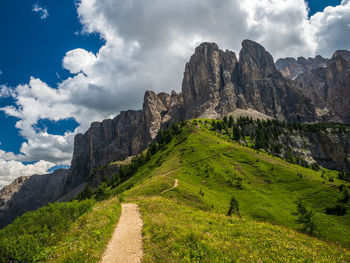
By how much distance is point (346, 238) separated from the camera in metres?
42.9

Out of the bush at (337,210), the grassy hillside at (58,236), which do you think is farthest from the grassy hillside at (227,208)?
the grassy hillside at (58,236)

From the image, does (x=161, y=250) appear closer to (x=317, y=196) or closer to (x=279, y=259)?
(x=279, y=259)

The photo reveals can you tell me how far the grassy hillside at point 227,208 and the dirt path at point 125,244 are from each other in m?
0.85

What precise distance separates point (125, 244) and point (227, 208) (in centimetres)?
4210

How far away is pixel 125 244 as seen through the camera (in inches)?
586

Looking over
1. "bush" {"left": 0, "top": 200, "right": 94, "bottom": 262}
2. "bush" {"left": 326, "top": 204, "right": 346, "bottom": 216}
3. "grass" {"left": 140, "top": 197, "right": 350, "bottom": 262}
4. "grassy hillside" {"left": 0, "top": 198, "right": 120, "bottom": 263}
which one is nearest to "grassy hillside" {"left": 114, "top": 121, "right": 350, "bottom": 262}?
"grass" {"left": 140, "top": 197, "right": 350, "bottom": 262}

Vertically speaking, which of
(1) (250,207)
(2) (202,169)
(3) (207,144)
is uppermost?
(3) (207,144)

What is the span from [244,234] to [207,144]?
101 m

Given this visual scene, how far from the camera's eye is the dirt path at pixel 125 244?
12523 millimetres

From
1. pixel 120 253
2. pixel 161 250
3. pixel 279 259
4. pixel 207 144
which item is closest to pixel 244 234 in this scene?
pixel 279 259

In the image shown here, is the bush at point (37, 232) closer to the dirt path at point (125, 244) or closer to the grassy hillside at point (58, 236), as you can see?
the grassy hillside at point (58, 236)

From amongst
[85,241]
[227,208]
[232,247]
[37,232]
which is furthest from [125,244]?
[227,208]

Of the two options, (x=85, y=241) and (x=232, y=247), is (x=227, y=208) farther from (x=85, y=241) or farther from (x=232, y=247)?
(x=85, y=241)

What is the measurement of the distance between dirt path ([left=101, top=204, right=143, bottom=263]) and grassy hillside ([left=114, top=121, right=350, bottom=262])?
0.85 meters
